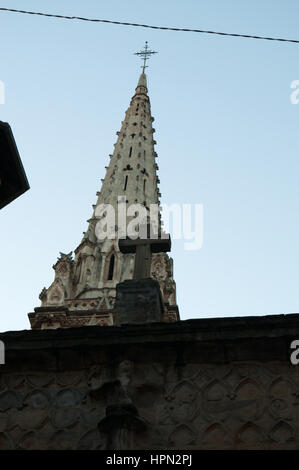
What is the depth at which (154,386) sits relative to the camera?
852 cm

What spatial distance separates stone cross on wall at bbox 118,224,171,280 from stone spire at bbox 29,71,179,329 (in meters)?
22.6

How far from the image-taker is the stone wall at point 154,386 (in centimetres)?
811

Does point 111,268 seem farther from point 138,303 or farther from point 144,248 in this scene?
point 138,303

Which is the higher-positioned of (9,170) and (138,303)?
(9,170)

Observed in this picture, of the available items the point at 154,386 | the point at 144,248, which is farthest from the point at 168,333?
the point at 144,248

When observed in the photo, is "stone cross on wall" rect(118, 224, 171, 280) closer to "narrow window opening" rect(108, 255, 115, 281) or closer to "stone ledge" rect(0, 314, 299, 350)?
"stone ledge" rect(0, 314, 299, 350)

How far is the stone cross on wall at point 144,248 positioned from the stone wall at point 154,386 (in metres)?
1.83

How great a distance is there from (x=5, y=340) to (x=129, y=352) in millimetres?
1562

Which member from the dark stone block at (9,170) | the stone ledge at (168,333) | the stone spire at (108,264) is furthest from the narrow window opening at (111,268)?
the stone ledge at (168,333)

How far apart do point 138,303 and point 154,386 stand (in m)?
1.61

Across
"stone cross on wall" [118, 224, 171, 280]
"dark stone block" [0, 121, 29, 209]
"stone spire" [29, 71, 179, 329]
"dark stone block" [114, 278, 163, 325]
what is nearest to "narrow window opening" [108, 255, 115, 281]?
"stone spire" [29, 71, 179, 329]

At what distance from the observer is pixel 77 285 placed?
39625 mm

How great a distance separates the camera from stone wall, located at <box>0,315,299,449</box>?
26.6 ft

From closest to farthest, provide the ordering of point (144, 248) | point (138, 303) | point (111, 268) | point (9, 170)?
point (138, 303)
point (9, 170)
point (144, 248)
point (111, 268)
